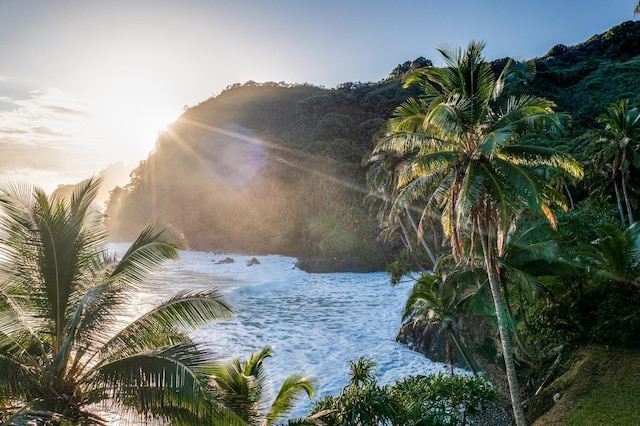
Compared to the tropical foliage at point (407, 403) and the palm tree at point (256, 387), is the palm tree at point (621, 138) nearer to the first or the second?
the tropical foliage at point (407, 403)

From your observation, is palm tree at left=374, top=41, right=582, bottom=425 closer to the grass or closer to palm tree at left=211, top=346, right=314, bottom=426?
the grass

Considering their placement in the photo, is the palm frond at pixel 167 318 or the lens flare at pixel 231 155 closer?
the palm frond at pixel 167 318

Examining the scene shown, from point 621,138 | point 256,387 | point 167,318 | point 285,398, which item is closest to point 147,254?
point 167,318

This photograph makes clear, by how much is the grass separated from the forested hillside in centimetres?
3461

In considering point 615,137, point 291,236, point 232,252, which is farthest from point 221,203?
point 615,137

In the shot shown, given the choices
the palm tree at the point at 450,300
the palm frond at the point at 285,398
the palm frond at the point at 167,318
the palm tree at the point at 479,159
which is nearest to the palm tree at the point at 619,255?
the palm tree at the point at 450,300

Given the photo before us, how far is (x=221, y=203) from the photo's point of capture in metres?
90.4

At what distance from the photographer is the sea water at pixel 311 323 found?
20094mm

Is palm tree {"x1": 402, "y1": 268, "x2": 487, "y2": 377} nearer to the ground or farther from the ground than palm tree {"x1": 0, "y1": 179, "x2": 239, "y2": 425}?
nearer to the ground

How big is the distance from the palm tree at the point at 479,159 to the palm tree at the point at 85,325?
6602mm

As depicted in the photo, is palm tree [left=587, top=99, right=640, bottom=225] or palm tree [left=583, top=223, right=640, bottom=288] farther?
palm tree [left=587, top=99, right=640, bottom=225]

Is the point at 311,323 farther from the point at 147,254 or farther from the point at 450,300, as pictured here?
the point at 147,254

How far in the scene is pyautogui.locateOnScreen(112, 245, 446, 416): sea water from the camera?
20.1 m

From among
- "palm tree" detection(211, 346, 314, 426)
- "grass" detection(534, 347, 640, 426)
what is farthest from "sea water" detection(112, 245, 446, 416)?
"grass" detection(534, 347, 640, 426)
